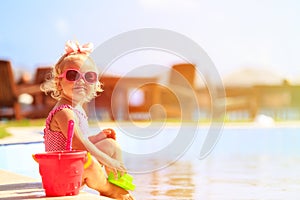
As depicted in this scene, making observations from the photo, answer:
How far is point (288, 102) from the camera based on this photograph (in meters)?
13.3

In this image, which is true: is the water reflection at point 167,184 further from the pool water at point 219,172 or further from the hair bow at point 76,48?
the hair bow at point 76,48

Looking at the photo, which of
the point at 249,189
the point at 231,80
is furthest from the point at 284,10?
the point at 249,189

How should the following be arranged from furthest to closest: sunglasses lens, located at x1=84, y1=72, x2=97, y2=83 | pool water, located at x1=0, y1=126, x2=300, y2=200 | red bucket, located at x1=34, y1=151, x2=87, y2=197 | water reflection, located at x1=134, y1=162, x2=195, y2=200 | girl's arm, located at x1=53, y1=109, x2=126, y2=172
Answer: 1. pool water, located at x1=0, y1=126, x2=300, y2=200
2. water reflection, located at x1=134, y1=162, x2=195, y2=200
3. sunglasses lens, located at x1=84, y1=72, x2=97, y2=83
4. girl's arm, located at x1=53, y1=109, x2=126, y2=172
5. red bucket, located at x1=34, y1=151, x2=87, y2=197

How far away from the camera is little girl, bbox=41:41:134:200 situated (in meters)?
2.82

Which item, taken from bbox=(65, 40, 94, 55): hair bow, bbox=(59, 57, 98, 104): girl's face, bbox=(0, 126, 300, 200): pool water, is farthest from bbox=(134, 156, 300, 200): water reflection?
bbox=(65, 40, 94, 55): hair bow

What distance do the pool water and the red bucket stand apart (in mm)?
975

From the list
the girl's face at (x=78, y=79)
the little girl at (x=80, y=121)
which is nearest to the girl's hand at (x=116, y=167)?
the little girl at (x=80, y=121)

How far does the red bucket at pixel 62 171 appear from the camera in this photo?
2543 millimetres

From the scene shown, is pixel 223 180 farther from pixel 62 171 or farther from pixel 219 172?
pixel 62 171

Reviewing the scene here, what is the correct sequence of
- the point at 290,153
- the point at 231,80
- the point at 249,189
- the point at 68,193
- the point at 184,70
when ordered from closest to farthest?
the point at 68,193 → the point at 249,189 → the point at 290,153 → the point at 184,70 → the point at 231,80

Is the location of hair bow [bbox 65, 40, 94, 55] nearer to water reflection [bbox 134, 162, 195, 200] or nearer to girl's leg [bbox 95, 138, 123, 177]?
girl's leg [bbox 95, 138, 123, 177]

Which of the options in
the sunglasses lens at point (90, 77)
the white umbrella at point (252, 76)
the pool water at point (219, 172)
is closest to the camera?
the sunglasses lens at point (90, 77)

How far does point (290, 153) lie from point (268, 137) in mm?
1911

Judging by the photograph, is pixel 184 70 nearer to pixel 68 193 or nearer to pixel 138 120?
pixel 138 120
